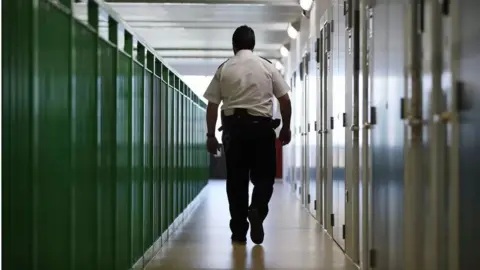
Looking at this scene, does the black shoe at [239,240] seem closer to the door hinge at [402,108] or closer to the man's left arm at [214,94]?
the man's left arm at [214,94]

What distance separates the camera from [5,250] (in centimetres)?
187

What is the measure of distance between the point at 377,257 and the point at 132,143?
4.86ft

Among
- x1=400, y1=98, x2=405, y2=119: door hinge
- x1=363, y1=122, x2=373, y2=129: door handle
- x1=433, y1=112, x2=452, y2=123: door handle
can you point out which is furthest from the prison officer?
x1=433, y1=112, x2=452, y2=123: door handle

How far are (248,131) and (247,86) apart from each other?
0.33 meters

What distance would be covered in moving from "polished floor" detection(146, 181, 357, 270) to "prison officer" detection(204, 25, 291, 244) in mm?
274

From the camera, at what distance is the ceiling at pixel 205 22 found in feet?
32.6

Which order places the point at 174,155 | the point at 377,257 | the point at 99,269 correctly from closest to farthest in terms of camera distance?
1. the point at 99,269
2. the point at 377,257
3. the point at 174,155

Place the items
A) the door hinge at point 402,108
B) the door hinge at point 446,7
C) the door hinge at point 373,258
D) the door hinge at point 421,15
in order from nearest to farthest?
the door hinge at point 446,7 → the door hinge at point 421,15 → the door hinge at point 402,108 → the door hinge at point 373,258

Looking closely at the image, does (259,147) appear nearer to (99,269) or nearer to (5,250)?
(99,269)

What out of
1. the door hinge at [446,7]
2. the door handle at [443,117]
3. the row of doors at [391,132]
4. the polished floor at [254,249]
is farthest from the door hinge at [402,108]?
the polished floor at [254,249]

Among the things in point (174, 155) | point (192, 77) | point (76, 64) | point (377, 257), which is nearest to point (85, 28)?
point (76, 64)

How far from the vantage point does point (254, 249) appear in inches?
191

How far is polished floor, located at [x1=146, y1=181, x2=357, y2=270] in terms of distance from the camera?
4.27 metres

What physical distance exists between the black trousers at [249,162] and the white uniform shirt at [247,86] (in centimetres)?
14
